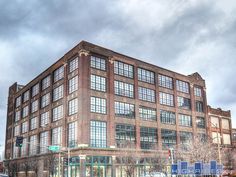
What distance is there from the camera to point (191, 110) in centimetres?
7950

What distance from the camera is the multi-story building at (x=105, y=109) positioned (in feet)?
191

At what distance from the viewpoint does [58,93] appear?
67.8 meters

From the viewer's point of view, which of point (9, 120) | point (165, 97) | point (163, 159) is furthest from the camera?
point (9, 120)

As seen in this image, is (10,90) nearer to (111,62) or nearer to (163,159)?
(111,62)

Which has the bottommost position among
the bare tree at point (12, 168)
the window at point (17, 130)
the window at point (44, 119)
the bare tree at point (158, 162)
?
the bare tree at point (12, 168)

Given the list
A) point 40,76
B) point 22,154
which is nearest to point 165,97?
point 40,76

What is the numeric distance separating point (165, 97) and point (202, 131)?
1455 cm

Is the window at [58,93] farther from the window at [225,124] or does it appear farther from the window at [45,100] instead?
the window at [225,124]

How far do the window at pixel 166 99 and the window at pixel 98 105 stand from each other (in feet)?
56.8

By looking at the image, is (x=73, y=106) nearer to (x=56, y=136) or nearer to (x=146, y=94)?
(x=56, y=136)

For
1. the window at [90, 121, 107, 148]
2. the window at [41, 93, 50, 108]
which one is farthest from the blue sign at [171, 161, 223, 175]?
the window at [41, 93, 50, 108]

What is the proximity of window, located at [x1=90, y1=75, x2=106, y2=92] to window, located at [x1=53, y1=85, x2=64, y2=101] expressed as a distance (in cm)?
877

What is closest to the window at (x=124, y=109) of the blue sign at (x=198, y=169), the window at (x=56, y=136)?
the window at (x=56, y=136)

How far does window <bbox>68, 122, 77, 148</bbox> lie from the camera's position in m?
59.0
